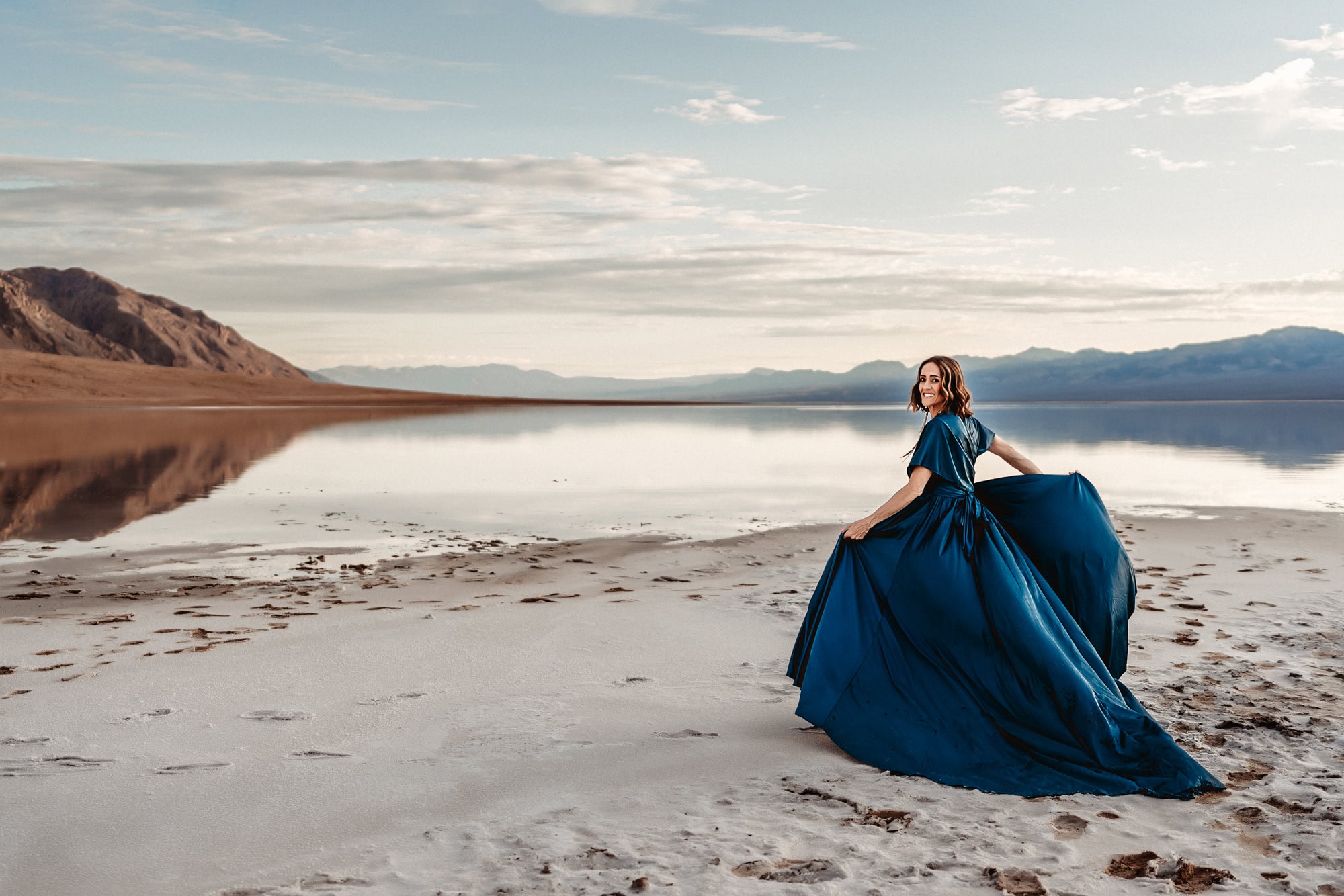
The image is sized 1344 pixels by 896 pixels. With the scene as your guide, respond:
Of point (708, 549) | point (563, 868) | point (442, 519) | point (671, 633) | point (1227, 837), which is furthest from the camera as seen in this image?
point (442, 519)

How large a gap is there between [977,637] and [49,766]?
13.1 ft

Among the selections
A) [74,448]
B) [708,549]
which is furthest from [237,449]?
[708,549]

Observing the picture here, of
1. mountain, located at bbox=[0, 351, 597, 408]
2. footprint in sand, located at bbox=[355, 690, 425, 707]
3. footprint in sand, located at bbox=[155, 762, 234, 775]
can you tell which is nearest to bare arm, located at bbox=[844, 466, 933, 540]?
footprint in sand, located at bbox=[355, 690, 425, 707]

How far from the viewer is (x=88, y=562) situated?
31.0 ft

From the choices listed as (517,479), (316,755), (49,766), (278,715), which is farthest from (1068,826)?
(517,479)

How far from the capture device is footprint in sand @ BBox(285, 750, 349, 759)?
4.54 m

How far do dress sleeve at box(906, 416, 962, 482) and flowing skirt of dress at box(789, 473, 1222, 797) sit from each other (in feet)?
0.23

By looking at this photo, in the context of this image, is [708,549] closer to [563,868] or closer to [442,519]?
[442,519]

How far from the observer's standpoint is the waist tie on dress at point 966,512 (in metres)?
4.68

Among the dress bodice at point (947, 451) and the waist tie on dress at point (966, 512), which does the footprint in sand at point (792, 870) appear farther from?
the dress bodice at point (947, 451)

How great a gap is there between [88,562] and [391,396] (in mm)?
113543

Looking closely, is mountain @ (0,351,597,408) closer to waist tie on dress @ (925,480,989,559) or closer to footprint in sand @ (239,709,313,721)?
footprint in sand @ (239,709,313,721)

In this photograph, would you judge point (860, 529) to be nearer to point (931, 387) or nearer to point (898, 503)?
point (898, 503)

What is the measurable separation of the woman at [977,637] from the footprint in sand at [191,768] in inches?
101
